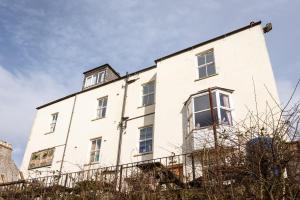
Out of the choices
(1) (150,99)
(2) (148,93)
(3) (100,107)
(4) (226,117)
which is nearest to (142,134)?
(1) (150,99)

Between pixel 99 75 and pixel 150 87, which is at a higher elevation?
pixel 99 75

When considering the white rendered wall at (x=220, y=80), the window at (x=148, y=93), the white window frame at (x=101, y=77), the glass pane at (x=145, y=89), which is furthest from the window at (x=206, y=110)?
the white window frame at (x=101, y=77)

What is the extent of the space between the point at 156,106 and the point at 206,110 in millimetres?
3331

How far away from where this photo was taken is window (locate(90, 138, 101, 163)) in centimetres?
1808

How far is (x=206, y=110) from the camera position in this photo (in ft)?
44.6

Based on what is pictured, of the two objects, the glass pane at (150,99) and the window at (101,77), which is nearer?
the glass pane at (150,99)

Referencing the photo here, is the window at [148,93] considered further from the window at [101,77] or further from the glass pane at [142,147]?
the window at [101,77]

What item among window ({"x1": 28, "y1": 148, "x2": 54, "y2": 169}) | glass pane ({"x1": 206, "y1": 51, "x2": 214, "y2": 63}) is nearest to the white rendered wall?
glass pane ({"x1": 206, "y1": 51, "x2": 214, "y2": 63})

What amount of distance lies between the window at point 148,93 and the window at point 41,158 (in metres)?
8.24

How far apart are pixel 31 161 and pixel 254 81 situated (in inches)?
678

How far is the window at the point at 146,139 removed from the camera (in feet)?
52.9

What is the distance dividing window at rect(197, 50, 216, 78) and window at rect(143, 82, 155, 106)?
366cm

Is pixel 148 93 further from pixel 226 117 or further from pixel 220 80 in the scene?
pixel 226 117

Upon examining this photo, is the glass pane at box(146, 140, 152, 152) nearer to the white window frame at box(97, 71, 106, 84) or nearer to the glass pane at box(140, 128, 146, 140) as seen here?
the glass pane at box(140, 128, 146, 140)
